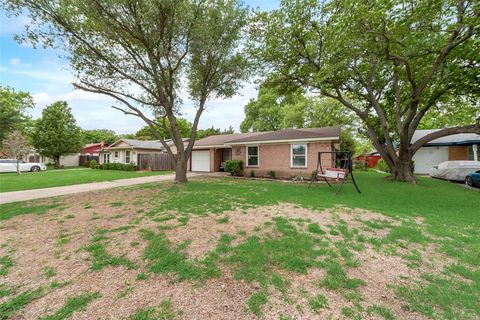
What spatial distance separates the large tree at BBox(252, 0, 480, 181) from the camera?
8.34m

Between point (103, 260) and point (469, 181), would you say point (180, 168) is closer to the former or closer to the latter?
point (103, 260)

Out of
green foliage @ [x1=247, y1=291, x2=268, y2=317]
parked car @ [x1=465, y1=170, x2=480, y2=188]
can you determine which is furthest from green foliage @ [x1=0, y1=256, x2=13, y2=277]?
parked car @ [x1=465, y1=170, x2=480, y2=188]

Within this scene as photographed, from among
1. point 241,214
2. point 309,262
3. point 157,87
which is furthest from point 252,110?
point 309,262

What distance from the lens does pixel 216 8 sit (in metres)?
9.32

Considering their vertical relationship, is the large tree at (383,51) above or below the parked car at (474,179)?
above

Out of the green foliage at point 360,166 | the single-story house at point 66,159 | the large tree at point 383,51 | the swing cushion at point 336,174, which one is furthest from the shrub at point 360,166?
the single-story house at point 66,159

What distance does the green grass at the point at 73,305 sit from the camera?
2191mm

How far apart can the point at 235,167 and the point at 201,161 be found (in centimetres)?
580

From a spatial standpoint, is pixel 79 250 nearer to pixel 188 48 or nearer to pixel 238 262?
pixel 238 262

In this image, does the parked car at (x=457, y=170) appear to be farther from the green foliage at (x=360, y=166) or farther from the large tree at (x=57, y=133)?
the large tree at (x=57, y=133)

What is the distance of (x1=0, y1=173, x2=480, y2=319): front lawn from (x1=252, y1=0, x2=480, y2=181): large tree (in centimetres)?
731

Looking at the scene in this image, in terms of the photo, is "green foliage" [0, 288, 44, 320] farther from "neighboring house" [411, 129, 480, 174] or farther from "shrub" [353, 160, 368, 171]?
"neighboring house" [411, 129, 480, 174]

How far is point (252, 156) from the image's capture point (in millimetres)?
15469

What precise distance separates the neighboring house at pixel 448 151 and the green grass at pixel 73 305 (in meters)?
24.0
